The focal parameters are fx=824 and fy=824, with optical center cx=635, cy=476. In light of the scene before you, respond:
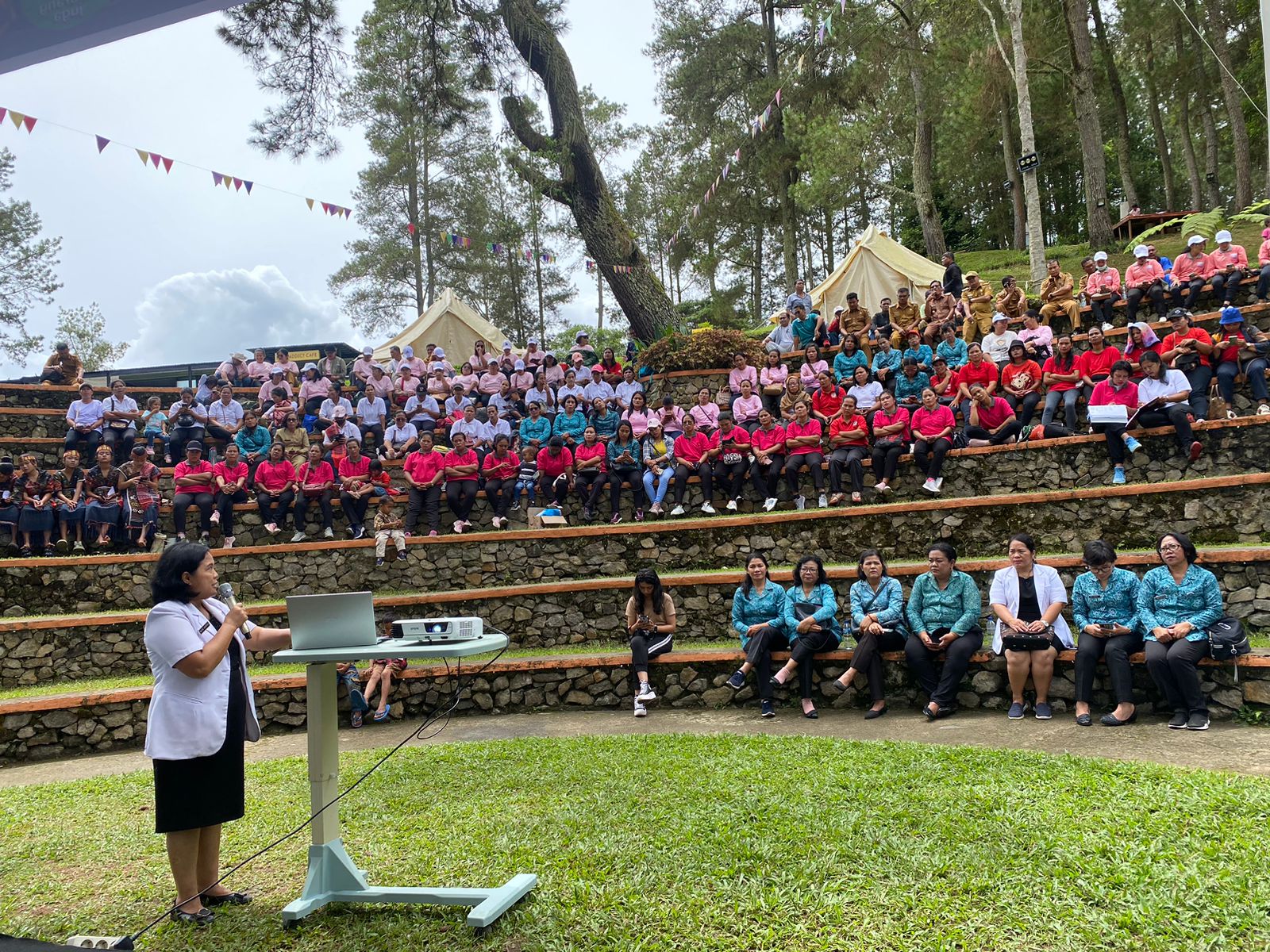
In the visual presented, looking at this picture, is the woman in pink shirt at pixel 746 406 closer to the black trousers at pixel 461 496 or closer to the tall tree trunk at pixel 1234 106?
the black trousers at pixel 461 496

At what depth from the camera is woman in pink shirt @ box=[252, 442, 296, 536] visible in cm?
1083

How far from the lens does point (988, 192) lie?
30.3 metres

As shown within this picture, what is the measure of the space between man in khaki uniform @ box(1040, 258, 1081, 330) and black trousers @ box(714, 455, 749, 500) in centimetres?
588

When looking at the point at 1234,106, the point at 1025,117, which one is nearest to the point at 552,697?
the point at 1025,117

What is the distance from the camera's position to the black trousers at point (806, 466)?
962 cm

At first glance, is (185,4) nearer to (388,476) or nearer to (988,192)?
(388,476)

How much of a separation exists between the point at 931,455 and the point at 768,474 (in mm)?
1883

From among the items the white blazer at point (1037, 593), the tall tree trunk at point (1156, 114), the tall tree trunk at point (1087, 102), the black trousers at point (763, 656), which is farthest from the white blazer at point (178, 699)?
the tall tree trunk at point (1156, 114)

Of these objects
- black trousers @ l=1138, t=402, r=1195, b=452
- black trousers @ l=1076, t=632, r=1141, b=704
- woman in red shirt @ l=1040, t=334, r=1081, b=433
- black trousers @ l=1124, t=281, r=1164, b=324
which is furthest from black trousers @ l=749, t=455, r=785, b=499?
black trousers @ l=1124, t=281, r=1164, b=324

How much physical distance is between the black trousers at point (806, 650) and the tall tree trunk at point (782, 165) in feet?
55.4

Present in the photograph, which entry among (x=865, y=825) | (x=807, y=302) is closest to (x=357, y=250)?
(x=807, y=302)

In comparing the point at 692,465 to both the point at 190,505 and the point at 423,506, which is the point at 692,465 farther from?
the point at 190,505

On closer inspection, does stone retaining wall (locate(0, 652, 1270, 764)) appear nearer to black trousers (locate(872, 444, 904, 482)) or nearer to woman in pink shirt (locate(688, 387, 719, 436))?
black trousers (locate(872, 444, 904, 482))

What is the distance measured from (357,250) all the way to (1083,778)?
88.8 feet
